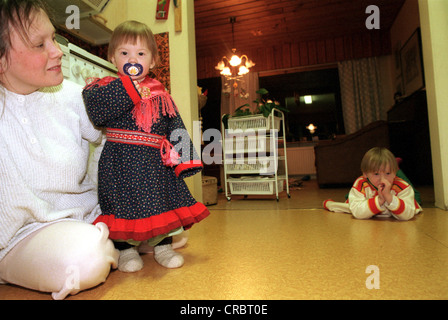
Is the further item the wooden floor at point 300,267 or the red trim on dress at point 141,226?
the red trim on dress at point 141,226

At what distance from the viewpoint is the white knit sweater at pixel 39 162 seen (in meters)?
0.75

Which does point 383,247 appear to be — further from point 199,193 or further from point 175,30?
point 175,30

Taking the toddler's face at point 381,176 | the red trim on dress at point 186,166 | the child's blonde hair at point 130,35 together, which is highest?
the child's blonde hair at point 130,35

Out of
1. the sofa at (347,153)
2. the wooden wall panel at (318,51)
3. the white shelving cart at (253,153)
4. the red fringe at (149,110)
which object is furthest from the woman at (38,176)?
the wooden wall panel at (318,51)

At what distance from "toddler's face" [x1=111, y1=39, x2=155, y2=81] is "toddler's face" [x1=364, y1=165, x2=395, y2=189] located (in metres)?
1.26

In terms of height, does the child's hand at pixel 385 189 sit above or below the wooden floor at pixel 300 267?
above

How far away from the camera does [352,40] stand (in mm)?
5406

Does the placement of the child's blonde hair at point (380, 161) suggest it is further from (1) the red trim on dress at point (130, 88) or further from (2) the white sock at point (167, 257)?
(1) the red trim on dress at point (130, 88)

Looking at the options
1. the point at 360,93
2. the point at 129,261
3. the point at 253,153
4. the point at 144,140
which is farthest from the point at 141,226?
the point at 360,93

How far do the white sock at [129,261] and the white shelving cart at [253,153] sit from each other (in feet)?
5.85

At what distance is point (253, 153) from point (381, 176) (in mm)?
1283

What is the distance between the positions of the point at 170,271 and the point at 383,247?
75cm

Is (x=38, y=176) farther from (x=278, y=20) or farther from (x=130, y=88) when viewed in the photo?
(x=278, y=20)

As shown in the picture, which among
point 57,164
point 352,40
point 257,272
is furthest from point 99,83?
point 352,40
